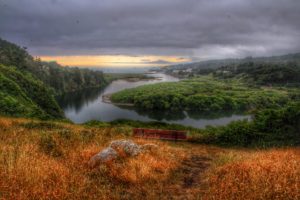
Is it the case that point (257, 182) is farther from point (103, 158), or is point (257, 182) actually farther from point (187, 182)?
point (103, 158)

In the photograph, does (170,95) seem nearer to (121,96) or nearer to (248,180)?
(121,96)

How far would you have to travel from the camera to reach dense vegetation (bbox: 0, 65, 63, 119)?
29.4 meters

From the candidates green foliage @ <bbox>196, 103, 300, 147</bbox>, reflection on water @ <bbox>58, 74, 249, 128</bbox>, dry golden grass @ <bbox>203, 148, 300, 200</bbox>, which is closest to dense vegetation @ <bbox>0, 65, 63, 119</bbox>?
green foliage @ <bbox>196, 103, 300, 147</bbox>

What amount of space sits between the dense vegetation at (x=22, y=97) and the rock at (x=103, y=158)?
23.7 meters

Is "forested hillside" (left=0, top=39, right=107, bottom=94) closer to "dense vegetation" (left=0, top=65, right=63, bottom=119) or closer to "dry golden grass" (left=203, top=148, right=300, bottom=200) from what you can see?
"dense vegetation" (left=0, top=65, right=63, bottom=119)

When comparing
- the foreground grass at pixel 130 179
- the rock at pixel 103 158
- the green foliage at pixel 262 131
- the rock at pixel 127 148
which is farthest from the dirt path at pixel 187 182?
the green foliage at pixel 262 131

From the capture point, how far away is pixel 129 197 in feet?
19.6

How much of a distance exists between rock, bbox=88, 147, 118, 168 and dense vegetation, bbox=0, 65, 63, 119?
23.7 meters

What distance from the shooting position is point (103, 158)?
7.83m

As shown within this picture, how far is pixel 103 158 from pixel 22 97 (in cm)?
3640

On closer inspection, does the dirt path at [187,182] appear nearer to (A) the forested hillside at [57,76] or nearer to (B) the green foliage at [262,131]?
(B) the green foliage at [262,131]

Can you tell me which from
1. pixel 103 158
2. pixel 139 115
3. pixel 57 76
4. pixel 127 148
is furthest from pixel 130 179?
pixel 57 76

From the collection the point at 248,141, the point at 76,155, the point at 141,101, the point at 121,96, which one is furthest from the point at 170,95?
the point at 76,155

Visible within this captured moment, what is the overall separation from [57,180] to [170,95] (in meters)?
103
